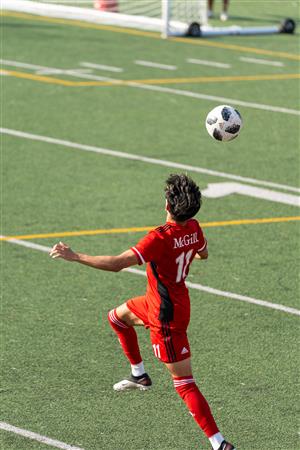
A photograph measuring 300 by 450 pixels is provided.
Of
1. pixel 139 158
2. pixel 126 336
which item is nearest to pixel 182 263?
pixel 126 336

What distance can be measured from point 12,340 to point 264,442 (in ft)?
8.90

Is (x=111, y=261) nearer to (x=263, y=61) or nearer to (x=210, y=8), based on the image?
(x=263, y=61)

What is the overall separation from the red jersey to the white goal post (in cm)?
1796

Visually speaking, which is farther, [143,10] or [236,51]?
[143,10]

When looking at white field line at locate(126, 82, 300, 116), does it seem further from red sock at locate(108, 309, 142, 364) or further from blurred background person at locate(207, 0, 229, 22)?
red sock at locate(108, 309, 142, 364)

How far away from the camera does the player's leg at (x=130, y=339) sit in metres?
8.33

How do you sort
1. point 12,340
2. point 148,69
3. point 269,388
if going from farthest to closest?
point 148,69
point 12,340
point 269,388

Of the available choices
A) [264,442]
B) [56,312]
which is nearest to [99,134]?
[56,312]

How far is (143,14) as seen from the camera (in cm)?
2638

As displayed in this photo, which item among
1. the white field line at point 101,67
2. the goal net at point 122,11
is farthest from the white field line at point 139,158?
the goal net at point 122,11

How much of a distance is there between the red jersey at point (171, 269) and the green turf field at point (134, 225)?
95cm

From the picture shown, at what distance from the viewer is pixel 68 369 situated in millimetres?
9070

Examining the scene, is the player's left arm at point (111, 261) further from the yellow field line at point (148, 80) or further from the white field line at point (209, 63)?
the white field line at point (209, 63)

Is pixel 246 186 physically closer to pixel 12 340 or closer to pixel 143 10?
pixel 12 340
